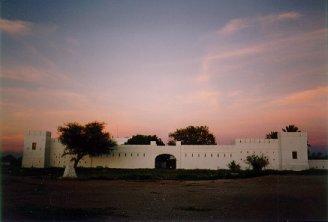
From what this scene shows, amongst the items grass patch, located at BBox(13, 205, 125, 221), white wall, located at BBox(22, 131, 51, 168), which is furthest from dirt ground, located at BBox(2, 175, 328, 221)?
white wall, located at BBox(22, 131, 51, 168)

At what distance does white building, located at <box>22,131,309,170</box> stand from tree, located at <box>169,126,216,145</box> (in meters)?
23.9

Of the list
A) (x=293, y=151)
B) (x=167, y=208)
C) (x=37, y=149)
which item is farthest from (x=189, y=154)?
(x=167, y=208)

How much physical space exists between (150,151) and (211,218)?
110ft

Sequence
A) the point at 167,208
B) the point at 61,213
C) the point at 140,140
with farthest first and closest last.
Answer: the point at 140,140, the point at 167,208, the point at 61,213

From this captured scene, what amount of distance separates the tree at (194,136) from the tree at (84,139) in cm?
2750

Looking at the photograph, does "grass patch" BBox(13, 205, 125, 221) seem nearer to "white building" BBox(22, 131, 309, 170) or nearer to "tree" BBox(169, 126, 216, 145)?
"white building" BBox(22, 131, 309, 170)

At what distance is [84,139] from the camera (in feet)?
126

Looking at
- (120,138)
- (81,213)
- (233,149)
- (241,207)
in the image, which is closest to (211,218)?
(241,207)

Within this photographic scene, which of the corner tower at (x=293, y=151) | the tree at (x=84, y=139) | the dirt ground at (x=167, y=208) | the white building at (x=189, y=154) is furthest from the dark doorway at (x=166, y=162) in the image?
the dirt ground at (x=167, y=208)

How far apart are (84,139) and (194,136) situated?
3088cm

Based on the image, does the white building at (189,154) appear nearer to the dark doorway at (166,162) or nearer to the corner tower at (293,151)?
the corner tower at (293,151)

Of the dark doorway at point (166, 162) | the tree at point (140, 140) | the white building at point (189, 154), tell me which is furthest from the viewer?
the tree at point (140, 140)

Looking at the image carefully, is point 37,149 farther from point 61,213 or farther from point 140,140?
point 61,213

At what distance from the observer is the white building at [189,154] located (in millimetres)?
38344
